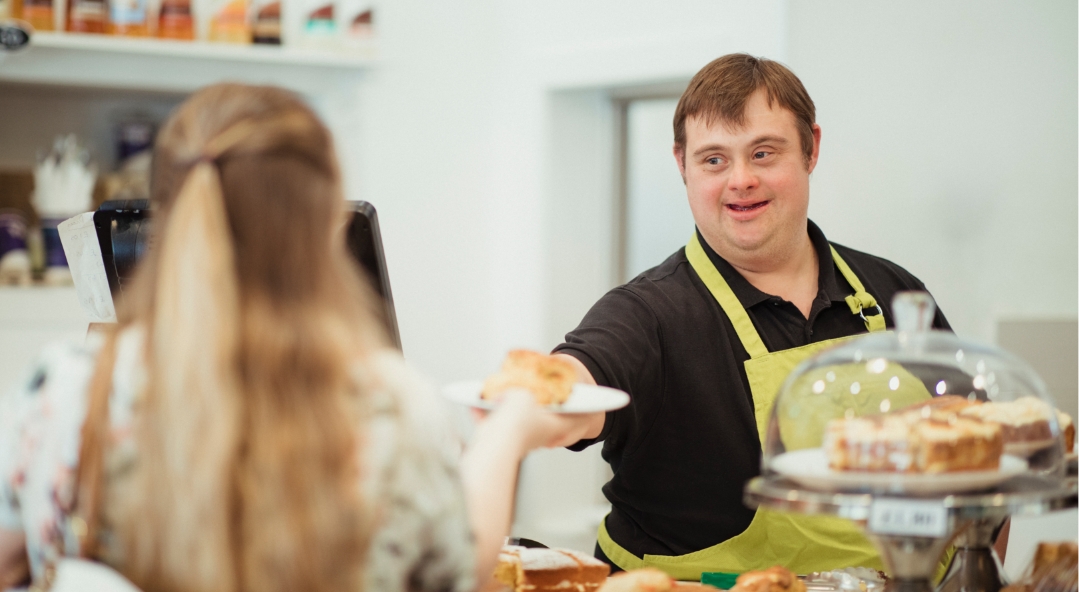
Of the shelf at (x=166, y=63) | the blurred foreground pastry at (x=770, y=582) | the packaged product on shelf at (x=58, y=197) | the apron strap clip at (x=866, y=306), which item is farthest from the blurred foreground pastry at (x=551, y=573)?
the shelf at (x=166, y=63)

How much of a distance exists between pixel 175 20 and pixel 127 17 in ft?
0.45

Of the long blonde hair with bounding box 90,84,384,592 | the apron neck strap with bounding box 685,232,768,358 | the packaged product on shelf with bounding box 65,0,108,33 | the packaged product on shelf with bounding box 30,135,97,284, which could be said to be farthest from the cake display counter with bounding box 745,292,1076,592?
the packaged product on shelf with bounding box 65,0,108,33

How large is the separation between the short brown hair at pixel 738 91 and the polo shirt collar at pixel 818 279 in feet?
0.64

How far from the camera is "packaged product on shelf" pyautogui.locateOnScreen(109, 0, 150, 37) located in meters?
3.21

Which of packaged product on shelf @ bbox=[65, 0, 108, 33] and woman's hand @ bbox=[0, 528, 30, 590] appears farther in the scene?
packaged product on shelf @ bbox=[65, 0, 108, 33]

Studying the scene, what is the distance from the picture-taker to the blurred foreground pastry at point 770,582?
3.89ft

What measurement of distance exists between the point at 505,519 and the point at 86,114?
2962mm

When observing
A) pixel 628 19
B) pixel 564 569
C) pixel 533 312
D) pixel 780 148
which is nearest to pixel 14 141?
pixel 533 312

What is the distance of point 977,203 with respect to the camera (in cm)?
254

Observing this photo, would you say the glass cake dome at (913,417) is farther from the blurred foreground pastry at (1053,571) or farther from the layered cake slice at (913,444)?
the blurred foreground pastry at (1053,571)

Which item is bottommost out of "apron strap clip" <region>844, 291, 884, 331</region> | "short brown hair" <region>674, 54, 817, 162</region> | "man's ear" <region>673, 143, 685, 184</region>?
"apron strap clip" <region>844, 291, 884, 331</region>

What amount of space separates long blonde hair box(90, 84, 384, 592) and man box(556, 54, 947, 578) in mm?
687

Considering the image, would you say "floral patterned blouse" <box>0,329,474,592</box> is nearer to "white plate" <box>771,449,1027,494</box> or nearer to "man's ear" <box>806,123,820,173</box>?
"white plate" <box>771,449,1027,494</box>

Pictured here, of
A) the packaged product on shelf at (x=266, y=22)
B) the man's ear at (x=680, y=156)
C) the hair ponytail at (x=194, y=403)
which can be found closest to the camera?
the hair ponytail at (x=194, y=403)
